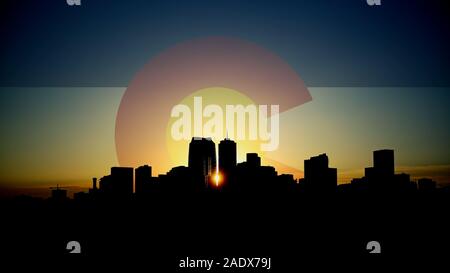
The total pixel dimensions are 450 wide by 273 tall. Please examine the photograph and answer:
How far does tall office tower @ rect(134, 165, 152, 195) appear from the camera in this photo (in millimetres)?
109787

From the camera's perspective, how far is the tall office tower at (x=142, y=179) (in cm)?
10979

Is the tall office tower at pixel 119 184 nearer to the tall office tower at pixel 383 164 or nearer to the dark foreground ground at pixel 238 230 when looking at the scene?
the dark foreground ground at pixel 238 230

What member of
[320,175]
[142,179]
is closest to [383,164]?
[320,175]

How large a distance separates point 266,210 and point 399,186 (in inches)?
1300

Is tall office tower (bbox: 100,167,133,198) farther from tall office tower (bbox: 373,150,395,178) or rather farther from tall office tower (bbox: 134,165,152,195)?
tall office tower (bbox: 373,150,395,178)

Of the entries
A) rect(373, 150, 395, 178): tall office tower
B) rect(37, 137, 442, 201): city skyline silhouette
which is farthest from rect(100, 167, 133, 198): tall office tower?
rect(373, 150, 395, 178): tall office tower

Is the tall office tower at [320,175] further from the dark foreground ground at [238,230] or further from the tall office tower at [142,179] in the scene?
the tall office tower at [142,179]

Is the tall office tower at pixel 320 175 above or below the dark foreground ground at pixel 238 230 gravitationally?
above

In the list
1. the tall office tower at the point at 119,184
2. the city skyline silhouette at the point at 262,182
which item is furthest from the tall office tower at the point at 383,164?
the tall office tower at the point at 119,184

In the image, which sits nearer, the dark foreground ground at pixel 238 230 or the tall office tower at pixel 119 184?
the dark foreground ground at pixel 238 230

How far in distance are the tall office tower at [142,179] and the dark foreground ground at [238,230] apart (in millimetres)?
3293

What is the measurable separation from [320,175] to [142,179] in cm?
4435

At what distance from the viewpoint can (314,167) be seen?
102500mm

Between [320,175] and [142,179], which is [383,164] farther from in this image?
[142,179]
